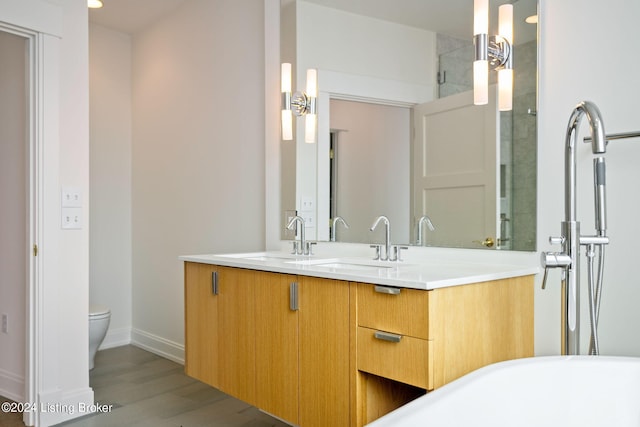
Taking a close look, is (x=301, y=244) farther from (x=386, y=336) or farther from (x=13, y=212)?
(x=13, y=212)

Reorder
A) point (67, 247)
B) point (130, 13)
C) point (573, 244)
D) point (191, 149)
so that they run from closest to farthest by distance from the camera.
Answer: point (573, 244), point (67, 247), point (191, 149), point (130, 13)

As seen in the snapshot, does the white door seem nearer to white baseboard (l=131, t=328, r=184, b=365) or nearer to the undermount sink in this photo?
the undermount sink

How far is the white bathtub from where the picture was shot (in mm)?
1366

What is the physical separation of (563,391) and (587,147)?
2.71 ft

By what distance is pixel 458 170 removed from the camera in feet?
6.91

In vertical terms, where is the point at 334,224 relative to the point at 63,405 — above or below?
above

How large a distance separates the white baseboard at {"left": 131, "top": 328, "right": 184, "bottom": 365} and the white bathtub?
2.73 m

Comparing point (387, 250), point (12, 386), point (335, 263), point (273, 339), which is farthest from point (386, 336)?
point (12, 386)

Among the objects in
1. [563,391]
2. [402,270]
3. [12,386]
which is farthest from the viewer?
[12,386]

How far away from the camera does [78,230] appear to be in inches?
109

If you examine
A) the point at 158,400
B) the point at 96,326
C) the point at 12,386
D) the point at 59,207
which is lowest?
the point at 158,400

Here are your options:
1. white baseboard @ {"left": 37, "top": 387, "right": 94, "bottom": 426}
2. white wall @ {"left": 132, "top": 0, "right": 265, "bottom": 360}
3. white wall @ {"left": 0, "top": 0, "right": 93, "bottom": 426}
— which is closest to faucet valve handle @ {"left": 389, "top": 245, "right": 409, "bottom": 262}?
white wall @ {"left": 132, "top": 0, "right": 265, "bottom": 360}

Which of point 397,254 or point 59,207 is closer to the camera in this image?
point 397,254

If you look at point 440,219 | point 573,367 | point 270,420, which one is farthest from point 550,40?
point 270,420
